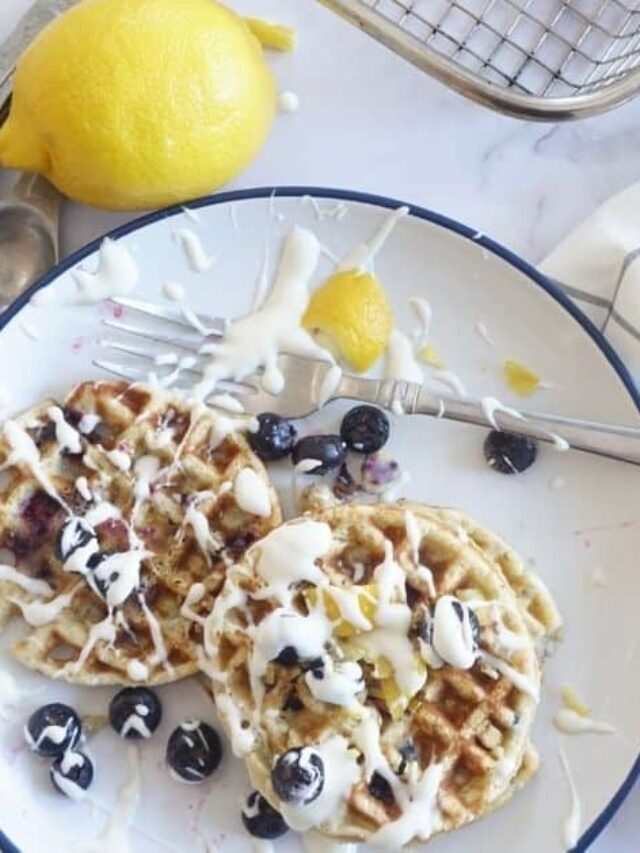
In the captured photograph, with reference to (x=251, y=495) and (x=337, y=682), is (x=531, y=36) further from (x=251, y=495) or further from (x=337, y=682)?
(x=337, y=682)

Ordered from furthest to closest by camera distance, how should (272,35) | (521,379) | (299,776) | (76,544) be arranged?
(272,35), (521,379), (76,544), (299,776)

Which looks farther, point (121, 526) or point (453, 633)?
point (121, 526)

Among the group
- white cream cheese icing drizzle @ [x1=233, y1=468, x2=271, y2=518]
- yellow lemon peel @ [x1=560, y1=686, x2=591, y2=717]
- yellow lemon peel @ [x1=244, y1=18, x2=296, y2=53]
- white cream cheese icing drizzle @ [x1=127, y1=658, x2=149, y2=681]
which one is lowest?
white cream cheese icing drizzle @ [x1=127, y1=658, x2=149, y2=681]

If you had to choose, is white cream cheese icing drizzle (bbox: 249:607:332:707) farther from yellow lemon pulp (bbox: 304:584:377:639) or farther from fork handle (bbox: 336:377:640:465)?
fork handle (bbox: 336:377:640:465)

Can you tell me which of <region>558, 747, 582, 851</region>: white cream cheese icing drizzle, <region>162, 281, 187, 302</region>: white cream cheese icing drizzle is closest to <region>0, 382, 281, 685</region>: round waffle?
<region>162, 281, 187, 302</region>: white cream cheese icing drizzle

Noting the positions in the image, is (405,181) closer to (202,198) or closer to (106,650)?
(202,198)

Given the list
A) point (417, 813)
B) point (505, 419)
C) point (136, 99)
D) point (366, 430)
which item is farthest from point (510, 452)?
point (136, 99)

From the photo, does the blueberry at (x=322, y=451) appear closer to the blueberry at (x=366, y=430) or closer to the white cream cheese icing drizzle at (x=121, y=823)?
the blueberry at (x=366, y=430)
